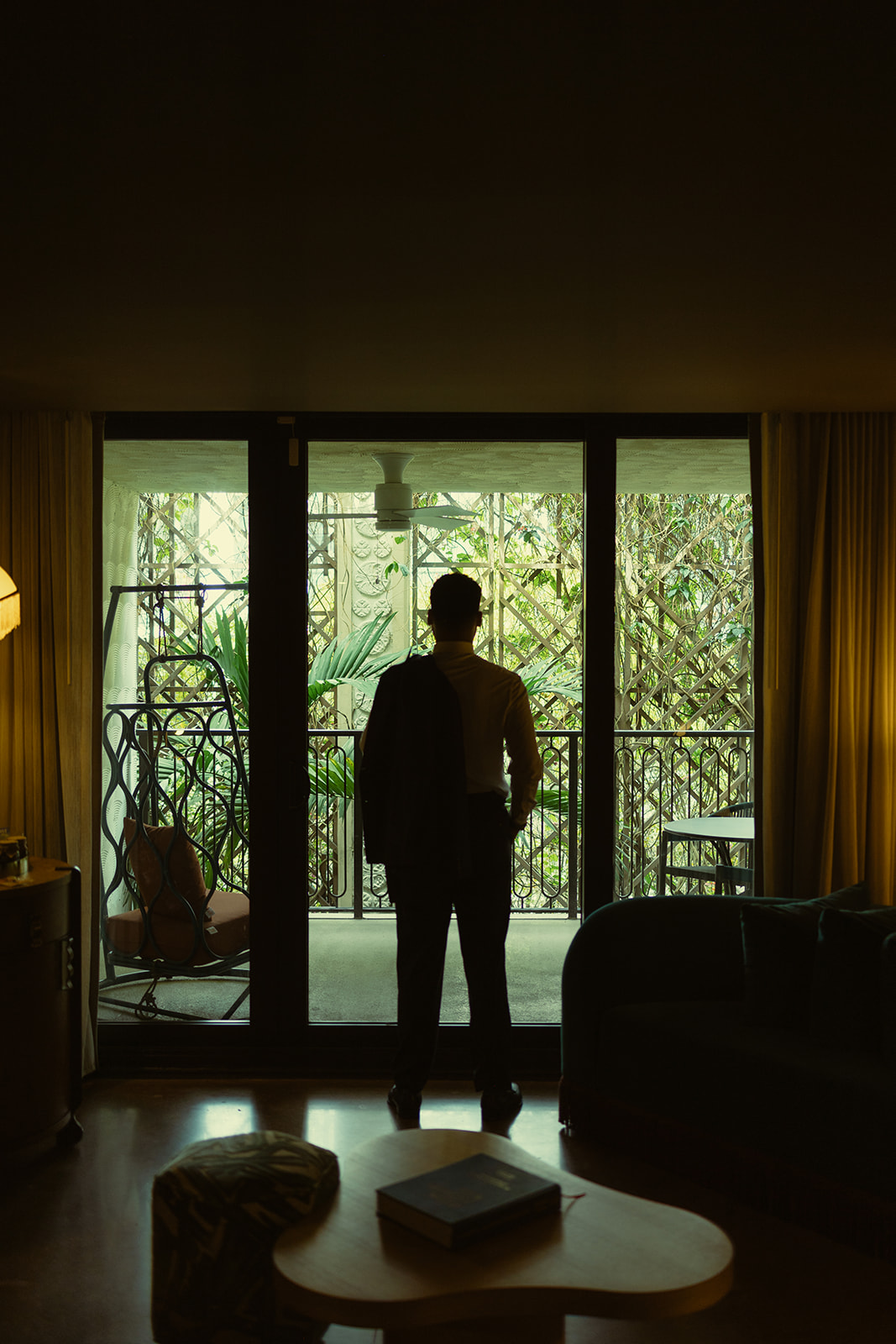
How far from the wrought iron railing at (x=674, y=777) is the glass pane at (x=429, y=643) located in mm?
301

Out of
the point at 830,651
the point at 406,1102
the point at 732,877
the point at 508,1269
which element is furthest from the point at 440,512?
the point at 508,1269

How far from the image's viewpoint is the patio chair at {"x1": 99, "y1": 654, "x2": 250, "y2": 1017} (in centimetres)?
394

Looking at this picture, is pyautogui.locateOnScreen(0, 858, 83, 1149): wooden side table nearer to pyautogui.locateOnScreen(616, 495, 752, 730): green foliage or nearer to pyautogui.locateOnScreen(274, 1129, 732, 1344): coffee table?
pyautogui.locateOnScreen(274, 1129, 732, 1344): coffee table

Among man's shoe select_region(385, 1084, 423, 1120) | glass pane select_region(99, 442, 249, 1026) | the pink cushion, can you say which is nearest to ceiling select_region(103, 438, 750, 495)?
glass pane select_region(99, 442, 249, 1026)

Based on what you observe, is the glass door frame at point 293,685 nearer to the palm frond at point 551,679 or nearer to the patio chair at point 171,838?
the patio chair at point 171,838

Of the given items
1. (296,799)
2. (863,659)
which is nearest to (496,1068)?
(296,799)

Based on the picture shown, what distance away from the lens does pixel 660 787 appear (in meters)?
5.02

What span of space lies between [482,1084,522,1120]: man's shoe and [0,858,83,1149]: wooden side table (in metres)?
1.20

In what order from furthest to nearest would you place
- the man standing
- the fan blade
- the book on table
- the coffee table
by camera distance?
the fan blade < the man standing < the book on table < the coffee table

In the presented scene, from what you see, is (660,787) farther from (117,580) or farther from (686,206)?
(686,206)

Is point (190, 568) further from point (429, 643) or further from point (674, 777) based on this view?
point (674, 777)

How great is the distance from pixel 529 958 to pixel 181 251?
11.5 feet

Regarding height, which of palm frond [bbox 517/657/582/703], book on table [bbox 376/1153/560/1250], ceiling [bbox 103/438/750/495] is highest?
ceiling [bbox 103/438/750/495]

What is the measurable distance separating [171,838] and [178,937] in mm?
366
